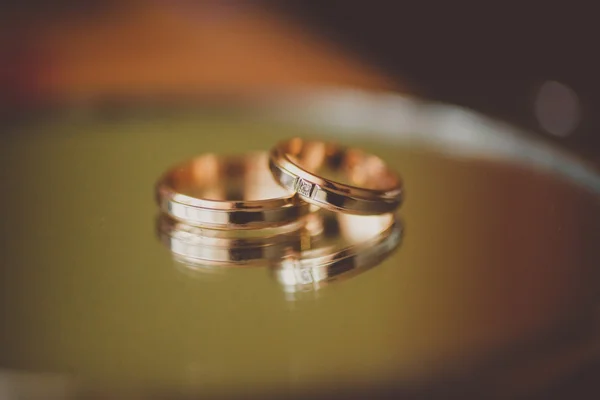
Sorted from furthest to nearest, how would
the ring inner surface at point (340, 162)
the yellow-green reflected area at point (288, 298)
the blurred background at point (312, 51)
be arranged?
the blurred background at point (312, 51), the ring inner surface at point (340, 162), the yellow-green reflected area at point (288, 298)

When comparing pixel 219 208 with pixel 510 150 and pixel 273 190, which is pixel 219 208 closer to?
pixel 273 190

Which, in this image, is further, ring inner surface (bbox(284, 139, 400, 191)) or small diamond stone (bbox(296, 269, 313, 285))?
ring inner surface (bbox(284, 139, 400, 191))

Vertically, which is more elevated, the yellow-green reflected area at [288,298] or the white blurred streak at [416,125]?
the white blurred streak at [416,125]

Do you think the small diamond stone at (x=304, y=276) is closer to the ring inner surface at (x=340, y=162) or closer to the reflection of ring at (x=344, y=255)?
the reflection of ring at (x=344, y=255)

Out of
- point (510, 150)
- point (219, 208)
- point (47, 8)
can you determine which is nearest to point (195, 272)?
point (219, 208)

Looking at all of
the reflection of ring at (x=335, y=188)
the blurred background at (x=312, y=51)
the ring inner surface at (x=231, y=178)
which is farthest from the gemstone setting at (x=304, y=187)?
the blurred background at (x=312, y=51)

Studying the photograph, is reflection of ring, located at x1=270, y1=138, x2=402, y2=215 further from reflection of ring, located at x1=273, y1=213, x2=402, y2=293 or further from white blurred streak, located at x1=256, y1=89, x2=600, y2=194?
white blurred streak, located at x1=256, y1=89, x2=600, y2=194

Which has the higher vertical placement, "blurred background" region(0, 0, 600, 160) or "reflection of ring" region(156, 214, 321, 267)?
"blurred background" region(0, 0, 600, 160)

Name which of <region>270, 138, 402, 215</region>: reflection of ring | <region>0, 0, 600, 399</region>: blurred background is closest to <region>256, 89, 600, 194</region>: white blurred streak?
<region>0, 0, 600, 399</region>: blurred background
